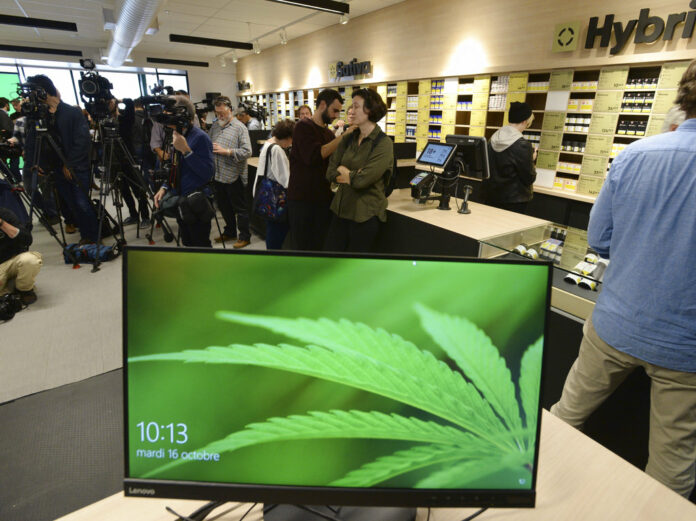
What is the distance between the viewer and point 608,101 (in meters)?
4.52

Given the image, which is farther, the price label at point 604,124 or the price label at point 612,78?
the price label at point 604,124

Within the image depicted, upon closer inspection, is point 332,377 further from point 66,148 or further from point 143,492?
point 66,148

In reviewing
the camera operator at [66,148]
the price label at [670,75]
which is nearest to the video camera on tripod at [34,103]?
the camera operator at [66,148]

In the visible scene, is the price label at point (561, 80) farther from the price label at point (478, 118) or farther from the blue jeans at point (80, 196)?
the blue jeans at point (80, 196)

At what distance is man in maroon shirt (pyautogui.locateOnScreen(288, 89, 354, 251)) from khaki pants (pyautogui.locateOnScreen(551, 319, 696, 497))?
2.11 meters

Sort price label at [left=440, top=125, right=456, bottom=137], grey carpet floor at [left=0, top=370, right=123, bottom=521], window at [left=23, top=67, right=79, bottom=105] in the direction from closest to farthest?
1. grey carpet floor at [left=0, top=370, right=123, bottom=521]
2. price label at [left=440, top=125, right=456, bottom=137]
3. window at [left=23, top=67, right=79, bottom=105]

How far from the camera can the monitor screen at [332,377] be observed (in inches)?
21.5

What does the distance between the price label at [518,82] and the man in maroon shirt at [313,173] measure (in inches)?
141

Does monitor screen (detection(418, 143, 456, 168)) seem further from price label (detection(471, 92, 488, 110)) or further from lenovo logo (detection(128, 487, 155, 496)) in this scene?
price label (detection(471, 92, 488, 110))

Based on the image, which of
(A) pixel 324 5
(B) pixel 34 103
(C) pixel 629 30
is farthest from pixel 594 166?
(B) pixel 34 103

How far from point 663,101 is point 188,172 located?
15.9 feet

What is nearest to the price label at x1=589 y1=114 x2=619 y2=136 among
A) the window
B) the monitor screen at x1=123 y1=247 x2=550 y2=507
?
the monitor screen at x1=123 y1=247 x2=550 y2=507

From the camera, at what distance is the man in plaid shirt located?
4.03 meters

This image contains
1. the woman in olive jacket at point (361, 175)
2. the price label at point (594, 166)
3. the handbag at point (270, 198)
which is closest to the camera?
the woman in olive jacket at point (361, 175)
